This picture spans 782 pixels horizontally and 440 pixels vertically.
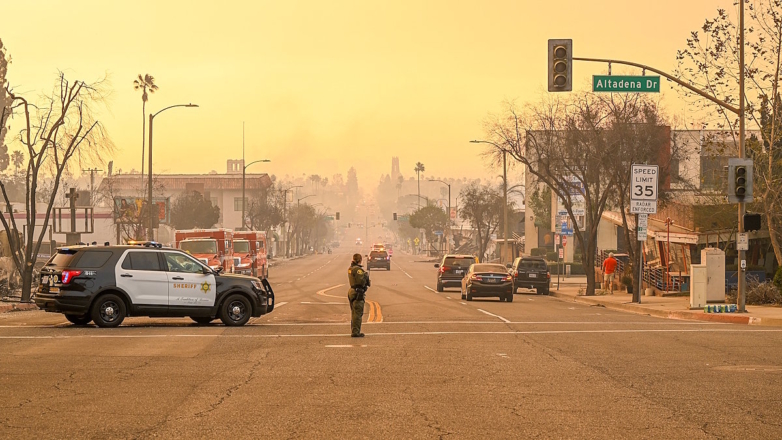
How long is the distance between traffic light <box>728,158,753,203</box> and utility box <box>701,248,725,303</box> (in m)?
5.19

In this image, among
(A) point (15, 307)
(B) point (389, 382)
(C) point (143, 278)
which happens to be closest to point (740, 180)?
(C) point (143, 278)

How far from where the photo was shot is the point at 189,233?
52344 millimetres

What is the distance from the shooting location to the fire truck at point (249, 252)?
183ft

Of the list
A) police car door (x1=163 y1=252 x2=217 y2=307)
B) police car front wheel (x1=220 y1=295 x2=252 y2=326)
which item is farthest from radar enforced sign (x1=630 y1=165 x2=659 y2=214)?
police car door (x1=163 y1=252 x2=217 y2=307)

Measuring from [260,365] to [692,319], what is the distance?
17559 mm

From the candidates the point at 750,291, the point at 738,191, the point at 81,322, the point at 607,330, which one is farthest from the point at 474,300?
the point at 81,322

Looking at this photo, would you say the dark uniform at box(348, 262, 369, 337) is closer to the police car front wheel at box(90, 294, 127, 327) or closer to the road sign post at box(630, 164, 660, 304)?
the police car front wheel at box(90, 294, 127, 327)

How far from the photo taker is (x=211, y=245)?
50.7 metres

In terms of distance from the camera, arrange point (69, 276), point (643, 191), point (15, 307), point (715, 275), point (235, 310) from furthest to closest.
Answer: point (643, 191), point (715, 275), point (15, 307), point (235, 310), point (69, 276)

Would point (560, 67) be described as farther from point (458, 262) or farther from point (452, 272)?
point (458, 262)

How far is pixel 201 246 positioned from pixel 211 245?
0.49 metres

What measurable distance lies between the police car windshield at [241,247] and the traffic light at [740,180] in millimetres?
32940

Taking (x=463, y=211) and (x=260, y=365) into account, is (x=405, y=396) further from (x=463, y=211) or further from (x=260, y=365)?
(x=463, y=211)

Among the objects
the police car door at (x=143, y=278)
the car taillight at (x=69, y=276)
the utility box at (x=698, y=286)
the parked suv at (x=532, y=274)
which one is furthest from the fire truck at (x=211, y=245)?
the car taillight at (x=69, y=276)
